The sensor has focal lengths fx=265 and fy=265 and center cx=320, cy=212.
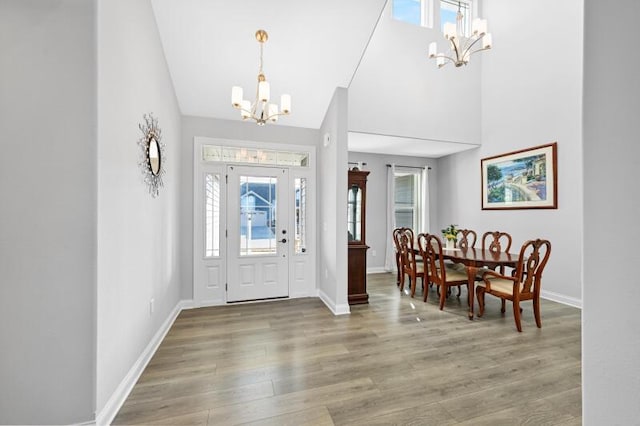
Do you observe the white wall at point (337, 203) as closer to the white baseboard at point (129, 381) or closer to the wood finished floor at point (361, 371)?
the wood finished floor at point (361, 371)

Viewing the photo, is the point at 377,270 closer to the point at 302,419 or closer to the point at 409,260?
the point at 409,260

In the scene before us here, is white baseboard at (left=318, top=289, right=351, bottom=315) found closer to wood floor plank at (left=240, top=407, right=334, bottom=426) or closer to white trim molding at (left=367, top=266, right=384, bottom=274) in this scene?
wood floor plank at (left=240, top=407, right=334, bottom=426)

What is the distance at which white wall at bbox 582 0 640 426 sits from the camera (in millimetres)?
710

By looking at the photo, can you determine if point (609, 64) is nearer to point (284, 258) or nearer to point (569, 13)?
point (284, 258)

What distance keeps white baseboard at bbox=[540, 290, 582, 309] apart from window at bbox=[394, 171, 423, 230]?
276 centimetres

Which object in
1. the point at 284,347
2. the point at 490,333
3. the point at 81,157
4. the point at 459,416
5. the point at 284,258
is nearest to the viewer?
the point at 81,157

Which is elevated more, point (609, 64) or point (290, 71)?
point (290, 71)

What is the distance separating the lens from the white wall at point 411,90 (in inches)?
182

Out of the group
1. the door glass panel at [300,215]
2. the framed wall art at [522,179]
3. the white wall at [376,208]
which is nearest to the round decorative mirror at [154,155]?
the door glass panel at [300,215]

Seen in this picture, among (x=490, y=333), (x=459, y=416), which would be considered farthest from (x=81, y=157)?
(x=490, y=333)

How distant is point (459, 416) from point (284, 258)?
2869mm

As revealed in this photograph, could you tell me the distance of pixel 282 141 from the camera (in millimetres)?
4090

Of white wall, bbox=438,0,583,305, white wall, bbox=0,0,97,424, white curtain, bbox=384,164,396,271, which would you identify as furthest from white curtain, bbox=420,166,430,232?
white wall, bbox=0,0,97,424

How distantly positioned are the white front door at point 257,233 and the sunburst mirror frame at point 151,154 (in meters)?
1.20
